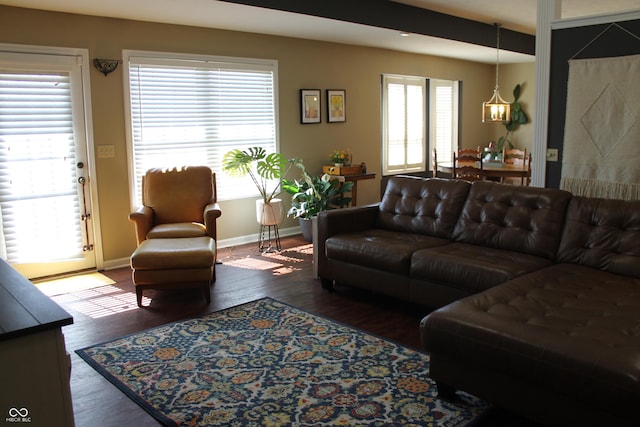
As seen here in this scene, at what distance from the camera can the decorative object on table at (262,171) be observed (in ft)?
19.5

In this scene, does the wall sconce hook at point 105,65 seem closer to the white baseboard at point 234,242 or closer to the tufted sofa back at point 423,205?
the white baseboard at point 234,242

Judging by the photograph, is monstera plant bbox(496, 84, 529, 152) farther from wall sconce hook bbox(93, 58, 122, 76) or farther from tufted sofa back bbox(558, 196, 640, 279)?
wall sconce hook bbox(93, 58, 122, 76)

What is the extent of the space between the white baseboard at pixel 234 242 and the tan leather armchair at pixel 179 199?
2.34ft

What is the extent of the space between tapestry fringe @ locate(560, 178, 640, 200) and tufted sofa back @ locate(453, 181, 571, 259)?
0.42 metres

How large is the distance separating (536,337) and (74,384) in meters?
2.36

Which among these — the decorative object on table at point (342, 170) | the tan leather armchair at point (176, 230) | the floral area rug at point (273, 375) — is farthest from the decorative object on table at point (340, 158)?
the floral area rug at point (273, 375)

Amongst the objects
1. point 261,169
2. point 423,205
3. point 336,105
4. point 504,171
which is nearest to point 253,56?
point 261,169

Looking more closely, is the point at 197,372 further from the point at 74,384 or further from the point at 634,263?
the point at 634,263

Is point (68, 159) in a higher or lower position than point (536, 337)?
higher

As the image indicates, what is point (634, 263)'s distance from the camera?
321cm

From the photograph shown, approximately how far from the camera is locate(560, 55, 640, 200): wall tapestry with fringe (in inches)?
148

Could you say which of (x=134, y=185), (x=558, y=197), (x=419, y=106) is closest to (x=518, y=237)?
(x=558, y=197)

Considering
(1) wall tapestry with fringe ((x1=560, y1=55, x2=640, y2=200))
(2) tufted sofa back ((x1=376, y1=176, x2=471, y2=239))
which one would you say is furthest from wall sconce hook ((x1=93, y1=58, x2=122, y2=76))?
(1) wall tapestry with fringe ((x1=560, y1=55, x2=640, y2=200))

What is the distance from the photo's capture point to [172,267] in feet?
13.6
